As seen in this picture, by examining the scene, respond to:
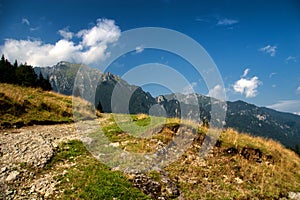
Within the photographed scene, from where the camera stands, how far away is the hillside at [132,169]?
Result: 12.4 m

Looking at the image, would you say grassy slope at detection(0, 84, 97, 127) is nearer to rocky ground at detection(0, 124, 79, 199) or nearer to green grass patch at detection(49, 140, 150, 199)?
rocky ground at detection(0, 124, 79, 199)

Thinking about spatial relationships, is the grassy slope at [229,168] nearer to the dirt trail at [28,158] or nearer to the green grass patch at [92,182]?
the green grass patch at [92,182]

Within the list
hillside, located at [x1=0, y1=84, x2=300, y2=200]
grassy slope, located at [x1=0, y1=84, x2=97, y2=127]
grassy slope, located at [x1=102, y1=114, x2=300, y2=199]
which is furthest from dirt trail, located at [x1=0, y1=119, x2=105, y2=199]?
grassy slope, located at [x1=102, y1=114, x2=300, y2=199]

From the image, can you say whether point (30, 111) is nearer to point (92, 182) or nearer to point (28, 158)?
point (28, 158)

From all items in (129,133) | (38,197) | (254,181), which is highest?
(129,133)

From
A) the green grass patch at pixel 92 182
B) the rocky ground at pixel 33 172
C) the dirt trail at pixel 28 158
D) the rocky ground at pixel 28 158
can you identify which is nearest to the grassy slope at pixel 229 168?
the rocky ground at pixel 33 172

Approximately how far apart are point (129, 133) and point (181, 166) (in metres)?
6.07

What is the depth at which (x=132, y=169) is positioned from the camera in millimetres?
14461

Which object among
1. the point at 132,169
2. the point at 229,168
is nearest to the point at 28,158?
the point at 132,169

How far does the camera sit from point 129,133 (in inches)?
820

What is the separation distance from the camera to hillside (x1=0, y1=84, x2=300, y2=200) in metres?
12.4

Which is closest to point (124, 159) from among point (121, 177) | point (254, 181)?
point (121, 177)

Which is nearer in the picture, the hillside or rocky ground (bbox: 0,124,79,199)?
rocky ground (bbox: 0,124,79,199)

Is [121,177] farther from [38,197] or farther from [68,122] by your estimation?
[68,122]
